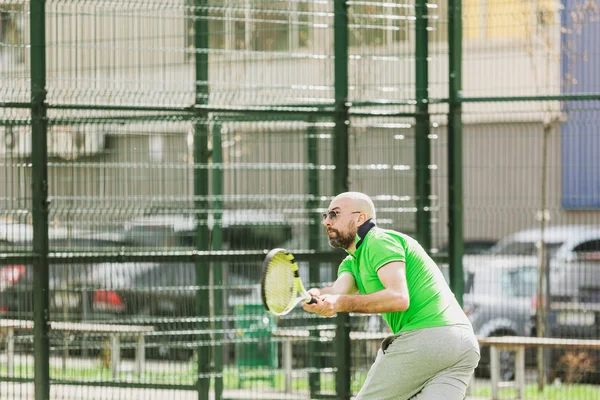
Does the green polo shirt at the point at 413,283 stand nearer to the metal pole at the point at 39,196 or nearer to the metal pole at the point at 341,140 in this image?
the metal pole at the point at 341,140

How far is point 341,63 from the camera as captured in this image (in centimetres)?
1036

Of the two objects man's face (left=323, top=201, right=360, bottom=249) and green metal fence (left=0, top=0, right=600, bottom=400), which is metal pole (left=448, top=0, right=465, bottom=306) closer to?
green metal fence (left=0, top=0, right=600, bottom=400)

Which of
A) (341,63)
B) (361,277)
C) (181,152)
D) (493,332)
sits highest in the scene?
(341,63)

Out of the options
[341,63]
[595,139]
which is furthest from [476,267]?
[341,63]

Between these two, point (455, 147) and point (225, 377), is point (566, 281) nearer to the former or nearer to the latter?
point (455, 147)

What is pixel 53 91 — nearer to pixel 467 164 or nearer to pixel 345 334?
pixel 345 334

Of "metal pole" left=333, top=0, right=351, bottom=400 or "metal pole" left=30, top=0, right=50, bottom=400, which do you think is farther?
"metal pole" left=333, top=0, right=351, bottom=400

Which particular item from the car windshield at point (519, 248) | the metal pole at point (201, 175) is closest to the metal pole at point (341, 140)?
the metal pole at point (201, 175)

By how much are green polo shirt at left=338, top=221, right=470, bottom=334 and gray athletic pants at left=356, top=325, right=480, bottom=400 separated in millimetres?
60

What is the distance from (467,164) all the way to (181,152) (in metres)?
3.16

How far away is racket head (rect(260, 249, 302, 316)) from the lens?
704 cm

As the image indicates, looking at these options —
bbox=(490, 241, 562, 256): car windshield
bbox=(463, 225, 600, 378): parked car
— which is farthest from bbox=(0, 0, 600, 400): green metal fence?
bbox=(490, 241, 562, 256): car windshield

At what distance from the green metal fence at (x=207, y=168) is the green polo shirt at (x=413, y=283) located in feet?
9.96

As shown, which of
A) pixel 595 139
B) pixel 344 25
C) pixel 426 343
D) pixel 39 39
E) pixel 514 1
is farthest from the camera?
pixel 514 1
